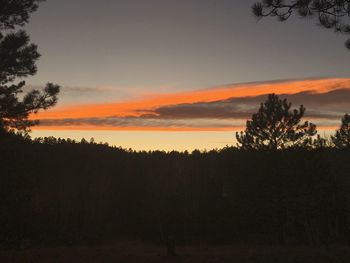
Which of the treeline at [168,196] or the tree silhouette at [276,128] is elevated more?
the tree silhouette at [276,128]

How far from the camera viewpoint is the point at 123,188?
82625mm

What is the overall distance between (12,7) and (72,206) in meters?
61.8

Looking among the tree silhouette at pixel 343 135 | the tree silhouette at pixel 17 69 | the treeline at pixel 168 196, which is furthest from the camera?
the tree silhouette at pixel 343 135

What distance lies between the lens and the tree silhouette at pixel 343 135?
38.9 metres

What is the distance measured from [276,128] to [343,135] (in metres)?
12.5

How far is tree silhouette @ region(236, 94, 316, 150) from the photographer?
29828mm

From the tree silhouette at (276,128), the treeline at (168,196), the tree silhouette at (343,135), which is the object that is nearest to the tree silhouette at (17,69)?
the treeline at (168,196)

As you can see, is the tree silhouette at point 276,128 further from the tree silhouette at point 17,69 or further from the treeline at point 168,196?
the tree silhouette at point 17,69

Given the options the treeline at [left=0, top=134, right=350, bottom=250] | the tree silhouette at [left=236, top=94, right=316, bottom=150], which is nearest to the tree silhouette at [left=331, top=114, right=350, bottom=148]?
the treeline at [left=0, top=134, right=350, bottom=250]

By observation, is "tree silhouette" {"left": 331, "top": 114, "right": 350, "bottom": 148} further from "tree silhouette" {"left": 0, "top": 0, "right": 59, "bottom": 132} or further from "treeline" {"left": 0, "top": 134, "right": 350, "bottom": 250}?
"tree silhouette" {"left": 0, "top": 0, "right": 59, "bottom": 132}

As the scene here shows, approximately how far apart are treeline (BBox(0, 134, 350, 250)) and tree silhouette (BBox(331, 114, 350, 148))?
759 millimetres

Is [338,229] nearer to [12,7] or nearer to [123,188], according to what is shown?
[12,7]

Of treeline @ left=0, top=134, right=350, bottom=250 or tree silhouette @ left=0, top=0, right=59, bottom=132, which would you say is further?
treeline @ left=0, top=134, right=350, bottom=250

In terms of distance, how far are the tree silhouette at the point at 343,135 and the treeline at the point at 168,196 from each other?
2.49 ft
